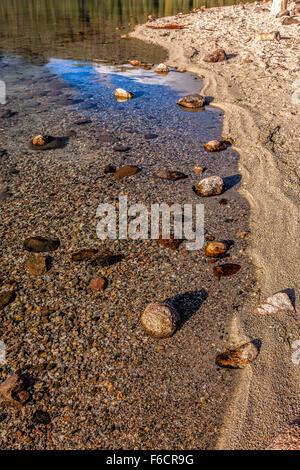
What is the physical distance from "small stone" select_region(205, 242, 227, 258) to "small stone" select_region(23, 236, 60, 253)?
1574 mm

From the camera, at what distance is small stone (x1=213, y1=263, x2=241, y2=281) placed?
3.00m

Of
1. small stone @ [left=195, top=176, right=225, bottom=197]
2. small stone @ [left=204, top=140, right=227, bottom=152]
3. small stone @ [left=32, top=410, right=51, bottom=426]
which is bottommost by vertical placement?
small stone @ [left=32, top=410, right=51, bottom=426]

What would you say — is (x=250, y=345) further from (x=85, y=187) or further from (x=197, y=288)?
(x=85, y=187)

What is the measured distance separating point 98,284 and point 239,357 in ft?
4.38

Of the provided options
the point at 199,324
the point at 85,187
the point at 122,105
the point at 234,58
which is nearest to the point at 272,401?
the point at 199,324

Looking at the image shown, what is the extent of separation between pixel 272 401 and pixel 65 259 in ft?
7.03

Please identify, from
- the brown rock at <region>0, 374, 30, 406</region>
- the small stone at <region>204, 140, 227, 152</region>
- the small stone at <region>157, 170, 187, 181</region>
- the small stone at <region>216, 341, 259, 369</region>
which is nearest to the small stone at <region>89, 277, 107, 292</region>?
the brown rock at <region>0, 374, 30, 406</region>

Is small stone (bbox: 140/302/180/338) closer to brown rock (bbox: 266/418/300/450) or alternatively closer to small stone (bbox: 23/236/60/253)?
brown rock (bbox: 266/418/300/450)

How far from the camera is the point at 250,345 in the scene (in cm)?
236

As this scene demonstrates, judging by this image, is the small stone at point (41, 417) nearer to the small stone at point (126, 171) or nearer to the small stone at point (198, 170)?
the small stone at point (126, 171)

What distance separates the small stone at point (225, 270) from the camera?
3.00 meters

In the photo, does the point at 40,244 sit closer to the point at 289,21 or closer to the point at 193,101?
the point at 193,101

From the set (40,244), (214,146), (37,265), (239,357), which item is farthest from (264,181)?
(37,265)

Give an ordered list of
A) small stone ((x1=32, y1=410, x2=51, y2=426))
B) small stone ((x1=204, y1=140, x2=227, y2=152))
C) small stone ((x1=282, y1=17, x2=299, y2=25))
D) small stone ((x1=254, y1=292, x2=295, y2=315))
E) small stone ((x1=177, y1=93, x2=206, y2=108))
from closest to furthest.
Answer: small stone ((x1=32, y1=410, x2=51, y2=426)) < small stone ((x1=254, y1=292, x2=295, y2=315)) < small stone ((x1=204, y1=140, x2=227, y2=152)) < small stone ((x1=177, y1=93, x2=206, y2=108)) < small stone ((x1=282, y1=17, x2=299, y2=25))
